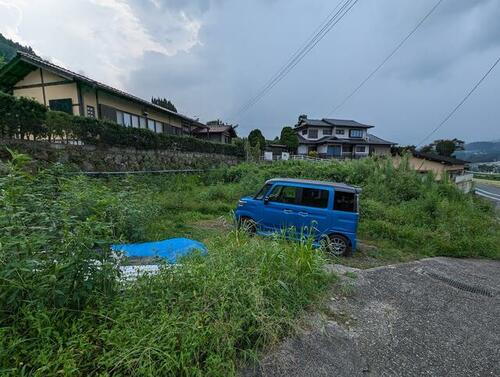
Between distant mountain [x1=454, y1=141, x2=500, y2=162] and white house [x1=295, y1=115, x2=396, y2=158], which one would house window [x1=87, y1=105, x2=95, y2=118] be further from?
distant mountain [x1=454, y1=141, x2=500, y2=162]

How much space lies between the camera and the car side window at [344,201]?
198 inches

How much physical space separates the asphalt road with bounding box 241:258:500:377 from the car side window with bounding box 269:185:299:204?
2.08m

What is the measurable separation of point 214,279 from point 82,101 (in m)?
12.7

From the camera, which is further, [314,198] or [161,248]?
[314,198]

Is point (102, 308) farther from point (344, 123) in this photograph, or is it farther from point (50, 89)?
point (344, 123)

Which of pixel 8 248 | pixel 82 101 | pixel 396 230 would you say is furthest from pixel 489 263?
pixel 82 101

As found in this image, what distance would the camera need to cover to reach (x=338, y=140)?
117 feet

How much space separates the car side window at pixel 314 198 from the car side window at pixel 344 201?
0.20 m

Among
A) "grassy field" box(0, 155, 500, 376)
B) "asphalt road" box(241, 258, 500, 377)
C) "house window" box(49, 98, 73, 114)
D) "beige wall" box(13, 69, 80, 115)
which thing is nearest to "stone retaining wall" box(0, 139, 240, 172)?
"beige wall" box(13, 69, 80, 115)

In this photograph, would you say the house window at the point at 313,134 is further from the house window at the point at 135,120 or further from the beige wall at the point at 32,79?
Result: the beige wall at the point at 32,79

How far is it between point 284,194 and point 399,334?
11.2 feet

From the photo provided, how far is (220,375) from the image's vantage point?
5.73ft

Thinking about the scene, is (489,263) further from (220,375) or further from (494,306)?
(220,375)

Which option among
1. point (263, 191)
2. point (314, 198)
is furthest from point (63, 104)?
point (314, 198)
